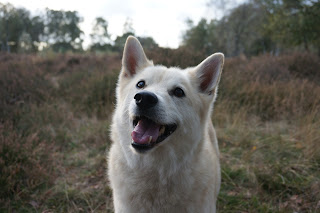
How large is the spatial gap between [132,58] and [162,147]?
3.51 feet

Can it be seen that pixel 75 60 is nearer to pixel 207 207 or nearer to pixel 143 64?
pixel 143 64

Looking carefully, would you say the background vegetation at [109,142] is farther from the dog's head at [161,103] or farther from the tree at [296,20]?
the tree at [296,20]

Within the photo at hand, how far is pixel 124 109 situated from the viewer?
6.74 feet

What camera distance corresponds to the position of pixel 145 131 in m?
1.90

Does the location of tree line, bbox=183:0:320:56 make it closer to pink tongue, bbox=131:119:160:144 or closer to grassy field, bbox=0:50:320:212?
grassy field, bbox=0:50:320:212

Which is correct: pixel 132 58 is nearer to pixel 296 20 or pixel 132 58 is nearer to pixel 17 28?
pixel 296 20

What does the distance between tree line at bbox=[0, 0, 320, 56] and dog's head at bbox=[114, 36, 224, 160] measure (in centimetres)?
615

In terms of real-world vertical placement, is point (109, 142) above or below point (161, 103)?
below

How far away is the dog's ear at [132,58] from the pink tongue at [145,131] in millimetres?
772

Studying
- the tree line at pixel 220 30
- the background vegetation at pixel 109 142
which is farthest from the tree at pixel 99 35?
the background vegetation at pixel 109 142

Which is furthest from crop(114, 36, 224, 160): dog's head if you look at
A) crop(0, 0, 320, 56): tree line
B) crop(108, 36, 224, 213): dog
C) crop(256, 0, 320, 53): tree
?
crop(256, 0, 320, 53): tree

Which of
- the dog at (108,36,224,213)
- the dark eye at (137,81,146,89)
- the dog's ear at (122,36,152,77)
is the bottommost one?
the dog at (108,36,224,213)

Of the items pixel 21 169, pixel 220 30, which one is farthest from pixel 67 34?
pixel 21 169

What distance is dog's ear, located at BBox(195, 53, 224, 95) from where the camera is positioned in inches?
89.4
